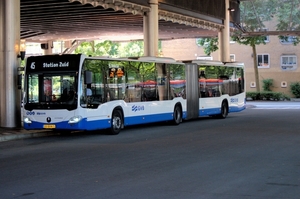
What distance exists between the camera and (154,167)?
478 inches

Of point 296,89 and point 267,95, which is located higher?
point 296,89

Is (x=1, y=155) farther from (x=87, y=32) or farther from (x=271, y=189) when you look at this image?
(x=87, y=32)

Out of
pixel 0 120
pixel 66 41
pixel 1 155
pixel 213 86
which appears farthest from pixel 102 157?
pixel 66 41

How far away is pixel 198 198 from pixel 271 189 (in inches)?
59.8

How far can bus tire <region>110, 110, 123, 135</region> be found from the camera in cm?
2070

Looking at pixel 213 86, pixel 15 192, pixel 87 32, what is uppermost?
pixel 87 32

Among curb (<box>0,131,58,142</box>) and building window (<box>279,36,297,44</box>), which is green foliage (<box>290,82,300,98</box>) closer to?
building window (<box>279,36,297,44</box>)

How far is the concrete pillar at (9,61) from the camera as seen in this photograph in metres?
22.0

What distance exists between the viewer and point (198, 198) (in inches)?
344

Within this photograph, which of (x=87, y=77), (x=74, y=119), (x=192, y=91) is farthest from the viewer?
(x=192, y=91)

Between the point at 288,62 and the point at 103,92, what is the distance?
49.6m

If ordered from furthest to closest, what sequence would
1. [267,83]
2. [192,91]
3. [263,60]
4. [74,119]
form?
1. [263,60]
2. [267,83]
3. [192,91]
4. [74,119]

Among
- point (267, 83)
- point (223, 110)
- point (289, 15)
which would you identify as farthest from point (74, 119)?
point (267, 83)

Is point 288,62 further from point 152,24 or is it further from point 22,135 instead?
point 22,135
